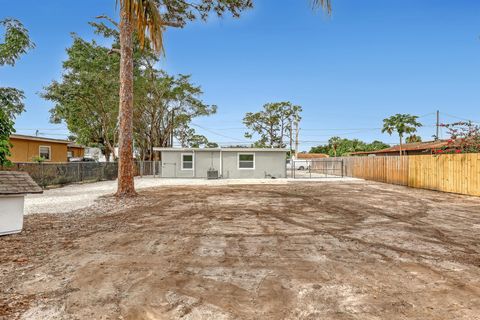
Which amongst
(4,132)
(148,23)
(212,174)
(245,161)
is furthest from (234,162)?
(4,132)

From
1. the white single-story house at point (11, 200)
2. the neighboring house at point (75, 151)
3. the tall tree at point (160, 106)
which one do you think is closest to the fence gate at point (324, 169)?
the tall tree at point (160, 106)

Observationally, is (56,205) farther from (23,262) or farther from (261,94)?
(261,94)

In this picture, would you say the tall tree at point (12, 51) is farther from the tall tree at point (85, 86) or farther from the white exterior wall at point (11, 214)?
the tall tree at point (85, 86)

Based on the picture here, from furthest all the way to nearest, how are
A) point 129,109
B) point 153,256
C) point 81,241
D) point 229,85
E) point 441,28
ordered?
1. point 229,85
2. point 441,28
3. point 129,109
4. point 81,241
5. point 153,256

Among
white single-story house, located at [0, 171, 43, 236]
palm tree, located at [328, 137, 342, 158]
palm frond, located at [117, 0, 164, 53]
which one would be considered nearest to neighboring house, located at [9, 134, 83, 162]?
palm frond, located at [117, 0, 164, 53]

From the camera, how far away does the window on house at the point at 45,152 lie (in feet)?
67.6

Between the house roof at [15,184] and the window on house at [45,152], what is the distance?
18802 mm

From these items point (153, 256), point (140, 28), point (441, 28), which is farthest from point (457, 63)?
point (153, 256)

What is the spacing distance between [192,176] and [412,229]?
59.9ft

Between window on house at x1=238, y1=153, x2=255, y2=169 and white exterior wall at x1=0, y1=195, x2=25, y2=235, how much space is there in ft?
57.0

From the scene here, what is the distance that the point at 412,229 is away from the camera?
544 cm

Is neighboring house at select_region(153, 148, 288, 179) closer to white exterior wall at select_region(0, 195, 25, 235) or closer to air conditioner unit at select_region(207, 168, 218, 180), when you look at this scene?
air conditioner unit at select_region(207, 168, 218, 180)

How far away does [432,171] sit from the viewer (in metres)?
13.4

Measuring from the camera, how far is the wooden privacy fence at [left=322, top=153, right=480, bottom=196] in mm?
11188
